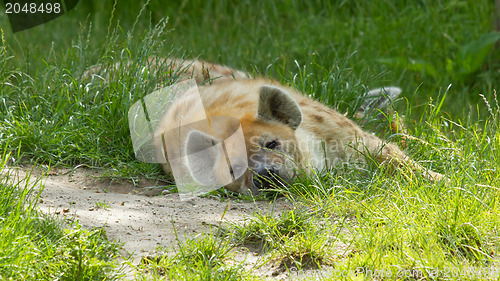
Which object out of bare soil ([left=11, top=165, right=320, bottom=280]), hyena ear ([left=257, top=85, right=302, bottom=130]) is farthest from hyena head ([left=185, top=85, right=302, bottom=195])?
bare soil ([left=11, top=165, right=320, bottom=280])

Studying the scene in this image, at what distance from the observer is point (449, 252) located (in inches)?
94.5

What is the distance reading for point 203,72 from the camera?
4.41 meters

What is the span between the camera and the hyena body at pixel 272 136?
3344 mm

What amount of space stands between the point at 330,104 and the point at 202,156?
1.27m

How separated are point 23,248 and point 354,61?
4.07 meters

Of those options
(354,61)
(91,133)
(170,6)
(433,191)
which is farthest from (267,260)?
(170,6)

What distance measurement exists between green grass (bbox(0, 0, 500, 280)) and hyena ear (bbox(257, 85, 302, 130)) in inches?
14.8

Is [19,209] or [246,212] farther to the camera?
[246,212]

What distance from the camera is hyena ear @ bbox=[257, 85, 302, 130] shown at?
3465mm

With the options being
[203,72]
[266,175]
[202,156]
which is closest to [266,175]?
[266,175]

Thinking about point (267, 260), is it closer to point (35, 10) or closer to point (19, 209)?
point (19, 209)

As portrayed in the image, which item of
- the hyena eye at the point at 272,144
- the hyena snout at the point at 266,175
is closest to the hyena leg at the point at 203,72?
the hyena eye at the point at 272,144

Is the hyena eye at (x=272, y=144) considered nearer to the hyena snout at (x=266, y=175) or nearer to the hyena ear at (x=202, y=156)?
the hyena snout at (x=266, y=175)

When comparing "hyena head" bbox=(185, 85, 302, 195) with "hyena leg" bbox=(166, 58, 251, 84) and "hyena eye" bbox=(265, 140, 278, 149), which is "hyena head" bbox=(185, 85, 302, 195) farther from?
"hyena leg" bbox=(166, 58, 251, 84)
